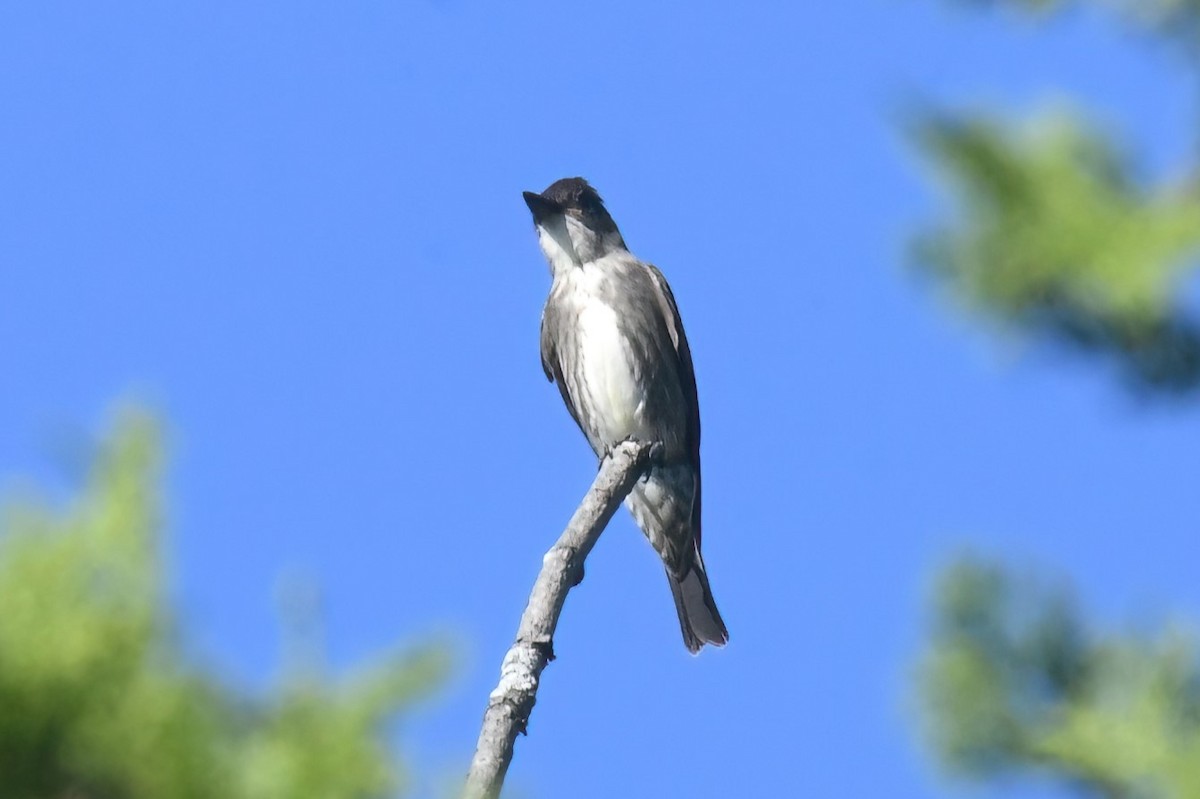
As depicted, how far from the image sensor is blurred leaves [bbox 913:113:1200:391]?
1344 mm

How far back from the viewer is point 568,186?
8.73m

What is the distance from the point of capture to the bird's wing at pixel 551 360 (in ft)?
27.5

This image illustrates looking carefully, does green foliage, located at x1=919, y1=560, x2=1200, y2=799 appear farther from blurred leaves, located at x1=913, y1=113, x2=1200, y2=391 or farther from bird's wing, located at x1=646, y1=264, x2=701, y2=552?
bird's wing, located at x1=646, y1=264, x2=701, y2=552

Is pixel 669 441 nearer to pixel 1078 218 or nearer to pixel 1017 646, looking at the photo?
pixel 1017 646

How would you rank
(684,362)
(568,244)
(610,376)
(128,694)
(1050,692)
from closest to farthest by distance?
(128,694), (1050,692), (610,376), (684,362), (568,244)

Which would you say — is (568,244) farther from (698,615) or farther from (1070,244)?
(1070,244)

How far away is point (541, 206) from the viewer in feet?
27.9

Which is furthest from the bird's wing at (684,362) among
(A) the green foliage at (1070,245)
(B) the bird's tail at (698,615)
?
(A) the green foliage at (1070,245)

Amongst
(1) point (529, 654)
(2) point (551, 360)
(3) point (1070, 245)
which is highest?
(2) point (551, 360)

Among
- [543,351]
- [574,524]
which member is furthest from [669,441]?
[574,524]

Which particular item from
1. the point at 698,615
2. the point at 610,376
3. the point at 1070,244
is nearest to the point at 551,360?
the point at 610,376

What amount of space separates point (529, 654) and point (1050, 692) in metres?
1.11

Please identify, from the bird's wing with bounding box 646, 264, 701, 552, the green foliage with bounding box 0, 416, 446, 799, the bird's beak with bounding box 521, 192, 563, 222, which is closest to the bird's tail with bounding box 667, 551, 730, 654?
the bird's wing with bounding box 646, 264, 701, 552

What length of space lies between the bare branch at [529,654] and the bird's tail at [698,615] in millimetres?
3812
